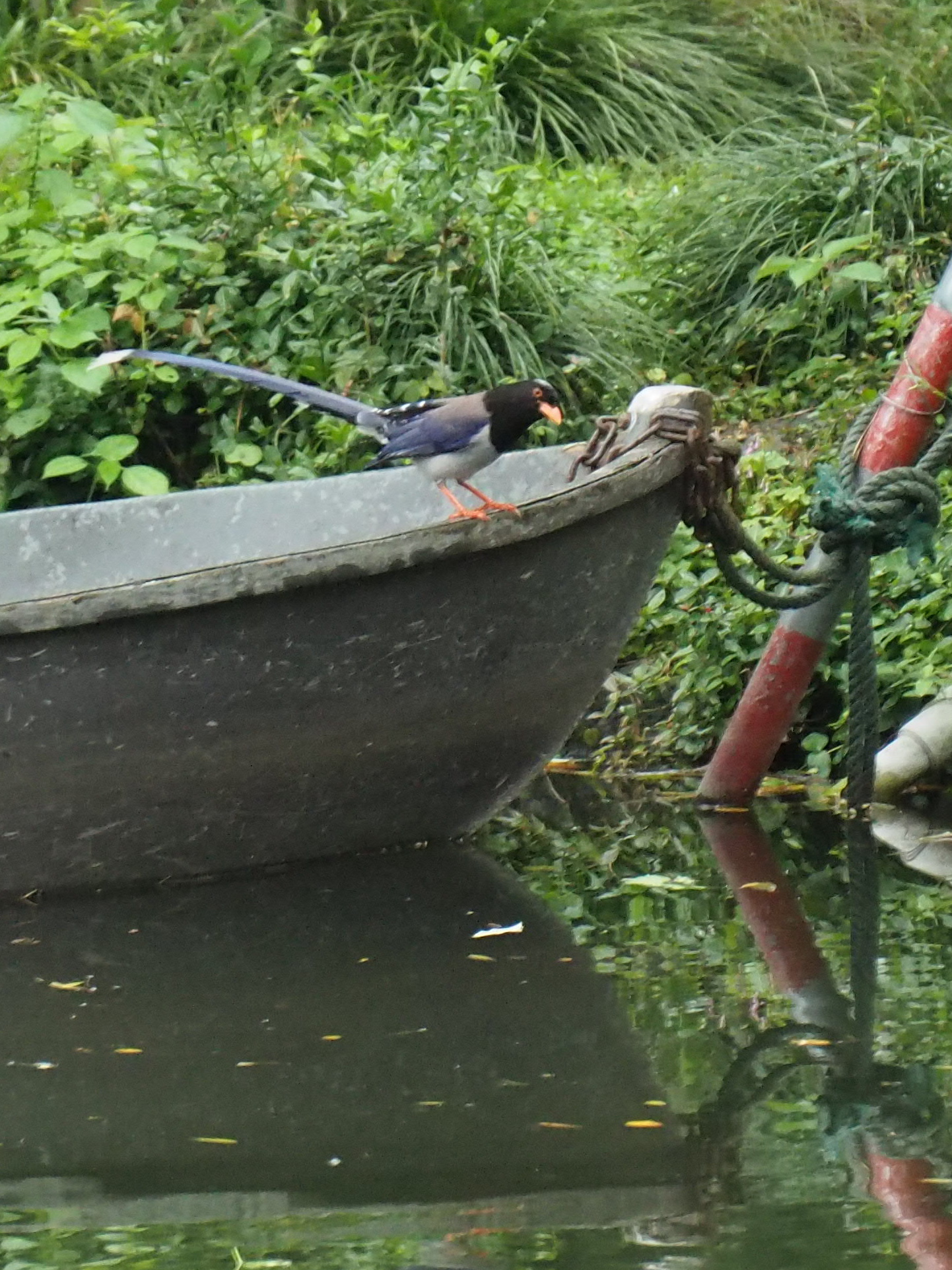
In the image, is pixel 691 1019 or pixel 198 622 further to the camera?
pixel 198 622

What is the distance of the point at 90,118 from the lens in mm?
6160

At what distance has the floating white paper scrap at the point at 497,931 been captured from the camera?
3.71 metres

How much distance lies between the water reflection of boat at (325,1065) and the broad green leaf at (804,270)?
10.7 ft

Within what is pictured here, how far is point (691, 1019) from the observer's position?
309cm

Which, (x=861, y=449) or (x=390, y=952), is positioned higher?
(x=861, y=449)

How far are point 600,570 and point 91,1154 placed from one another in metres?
2.07

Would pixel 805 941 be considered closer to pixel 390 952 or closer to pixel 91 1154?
pixel 390 952

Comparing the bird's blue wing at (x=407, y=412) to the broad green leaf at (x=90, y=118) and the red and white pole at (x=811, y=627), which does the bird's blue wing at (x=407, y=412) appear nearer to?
the red and white pole at (x=811, y=627)

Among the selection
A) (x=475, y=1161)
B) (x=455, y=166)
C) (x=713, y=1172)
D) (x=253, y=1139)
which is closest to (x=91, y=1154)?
(x=253, y=1139)

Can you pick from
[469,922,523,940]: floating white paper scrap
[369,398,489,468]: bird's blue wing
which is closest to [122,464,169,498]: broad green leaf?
[369,398,489,468]: bird's blue wing

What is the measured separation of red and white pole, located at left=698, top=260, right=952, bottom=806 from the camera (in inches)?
180

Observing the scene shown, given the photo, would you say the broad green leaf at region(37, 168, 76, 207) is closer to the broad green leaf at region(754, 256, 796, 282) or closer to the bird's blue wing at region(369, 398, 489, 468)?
the broad green leaf at region(754, 256, 796, 282)

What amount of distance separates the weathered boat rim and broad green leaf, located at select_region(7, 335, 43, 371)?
223 centimetres

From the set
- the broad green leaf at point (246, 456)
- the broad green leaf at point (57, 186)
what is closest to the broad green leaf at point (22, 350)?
the broad green leaf at point (246, 456)
